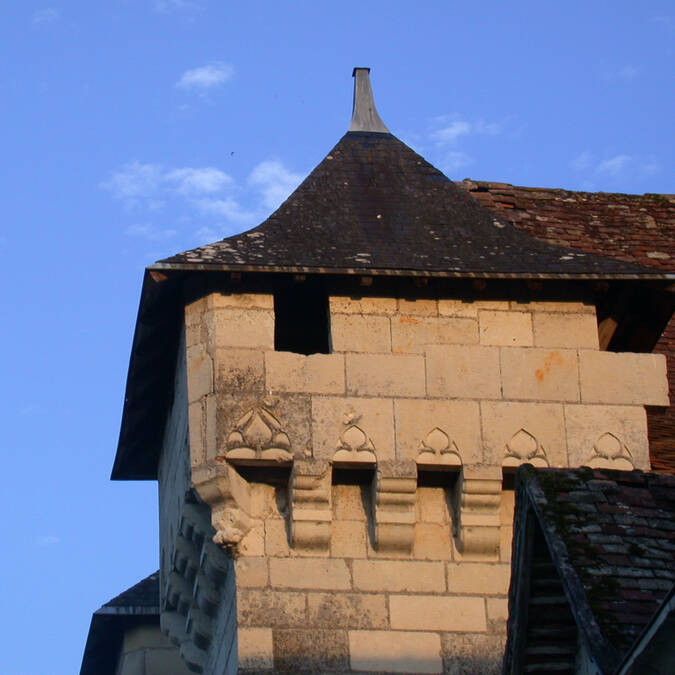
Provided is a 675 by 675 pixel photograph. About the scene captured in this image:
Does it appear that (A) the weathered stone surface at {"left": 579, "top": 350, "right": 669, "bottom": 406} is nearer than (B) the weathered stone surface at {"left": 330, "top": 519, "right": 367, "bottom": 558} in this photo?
No

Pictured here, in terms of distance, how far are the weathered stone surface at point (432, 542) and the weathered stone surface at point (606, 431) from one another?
870 mm

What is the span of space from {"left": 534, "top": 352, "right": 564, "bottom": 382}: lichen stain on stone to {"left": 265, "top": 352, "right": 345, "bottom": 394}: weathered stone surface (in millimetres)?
1215

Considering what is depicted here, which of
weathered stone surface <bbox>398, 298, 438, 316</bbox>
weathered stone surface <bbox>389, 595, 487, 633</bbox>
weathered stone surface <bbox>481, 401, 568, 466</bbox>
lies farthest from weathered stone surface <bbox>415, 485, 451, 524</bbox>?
weathered stone surface <bbox>398, 298, 438, 316</bbox>

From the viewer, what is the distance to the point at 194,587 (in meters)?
11.8

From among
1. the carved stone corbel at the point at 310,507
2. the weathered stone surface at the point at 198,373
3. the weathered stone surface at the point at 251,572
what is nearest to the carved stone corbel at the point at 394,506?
the carved stone corbel at the point at 310,507

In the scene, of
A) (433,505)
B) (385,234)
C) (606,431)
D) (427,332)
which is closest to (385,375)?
(427,332)

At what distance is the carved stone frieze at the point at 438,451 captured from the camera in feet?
36.1

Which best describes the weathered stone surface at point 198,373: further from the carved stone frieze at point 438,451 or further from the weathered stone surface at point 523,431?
the weathered stone surface at point 523,431

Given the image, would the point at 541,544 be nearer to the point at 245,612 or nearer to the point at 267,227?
the point at 245,612

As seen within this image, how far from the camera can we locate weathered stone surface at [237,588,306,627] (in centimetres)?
1052

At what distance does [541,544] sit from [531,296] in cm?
438

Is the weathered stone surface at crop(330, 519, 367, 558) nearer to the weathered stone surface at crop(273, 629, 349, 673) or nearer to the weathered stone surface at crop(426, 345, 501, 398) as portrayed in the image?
the weathered stone surface at crop(273, 629, 349, 673)

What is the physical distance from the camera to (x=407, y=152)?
43.3 ft

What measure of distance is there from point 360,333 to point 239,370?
807mm
